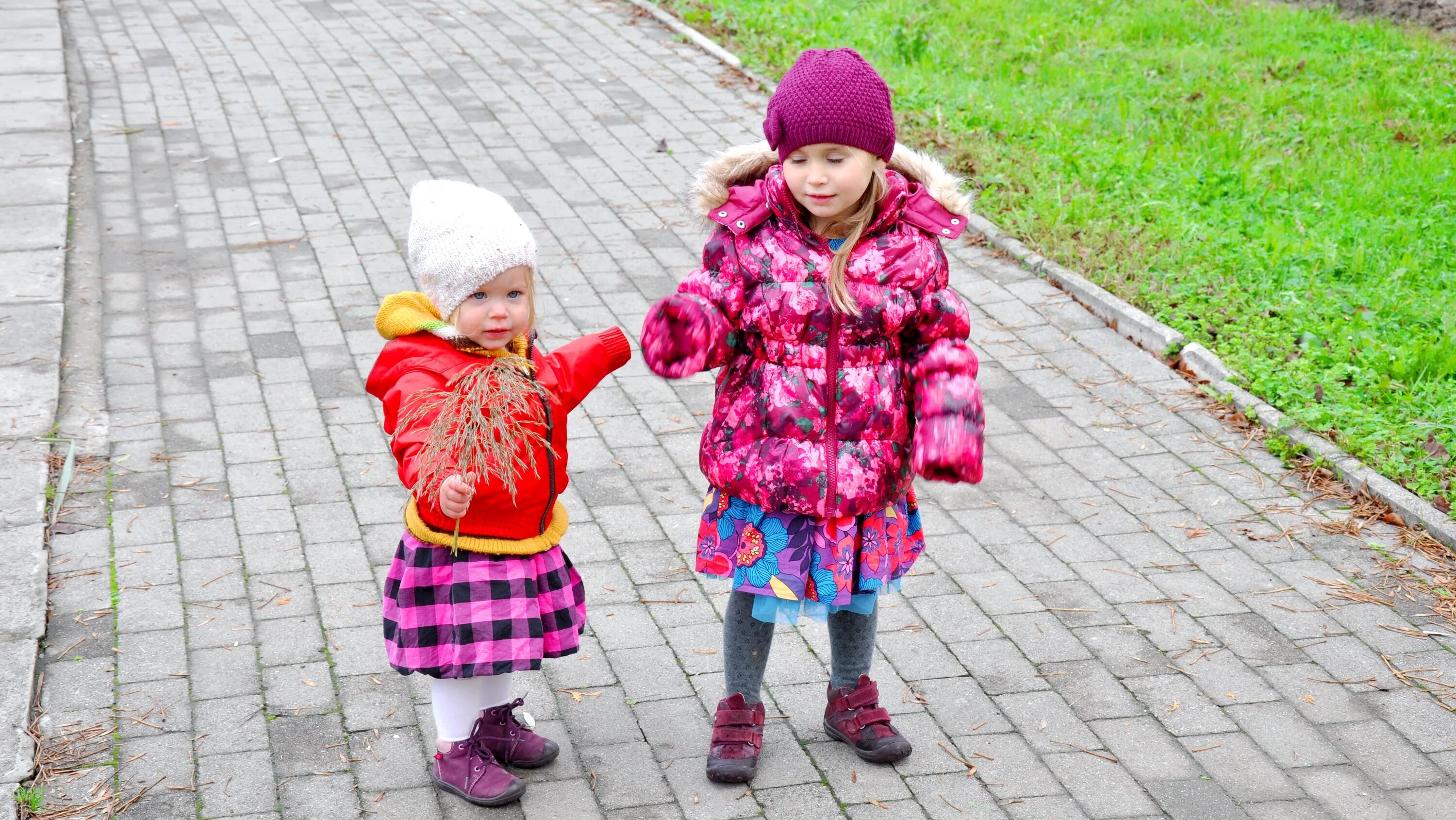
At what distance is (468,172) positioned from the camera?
26.6 ft

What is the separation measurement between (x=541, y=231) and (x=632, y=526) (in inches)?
118

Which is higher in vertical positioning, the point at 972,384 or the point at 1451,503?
the point at 972,384

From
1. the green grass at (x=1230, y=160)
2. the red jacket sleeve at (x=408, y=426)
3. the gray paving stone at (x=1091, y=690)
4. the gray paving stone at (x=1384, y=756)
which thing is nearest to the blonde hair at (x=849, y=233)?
the red jacket sleeve at (x=408, y=426)

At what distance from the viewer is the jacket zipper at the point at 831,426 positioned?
3.13 m

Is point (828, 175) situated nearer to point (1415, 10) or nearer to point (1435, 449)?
point (1435, 449)

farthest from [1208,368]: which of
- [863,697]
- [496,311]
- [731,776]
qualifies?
[496,311]

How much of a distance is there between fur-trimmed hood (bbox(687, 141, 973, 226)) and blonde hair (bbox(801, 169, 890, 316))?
0.35ft

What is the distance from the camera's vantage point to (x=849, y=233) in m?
3.12

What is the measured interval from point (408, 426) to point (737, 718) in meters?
1.16

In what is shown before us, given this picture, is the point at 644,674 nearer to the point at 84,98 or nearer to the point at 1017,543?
the point at 1017,543

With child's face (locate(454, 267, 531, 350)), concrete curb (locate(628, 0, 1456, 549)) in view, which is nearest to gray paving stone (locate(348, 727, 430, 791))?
child's face (locate(454, 267, 531, 350))

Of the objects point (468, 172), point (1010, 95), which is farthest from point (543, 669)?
point (1010, 95)

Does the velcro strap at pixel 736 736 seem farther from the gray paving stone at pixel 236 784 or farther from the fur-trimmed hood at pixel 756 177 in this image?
the fur-trimmed hood at pixel 756 177

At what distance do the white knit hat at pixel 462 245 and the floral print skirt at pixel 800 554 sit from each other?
765 millimetres
